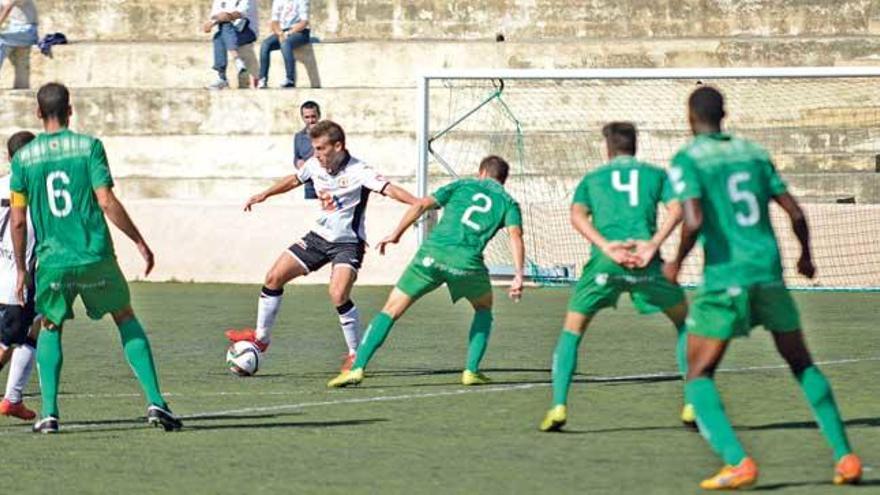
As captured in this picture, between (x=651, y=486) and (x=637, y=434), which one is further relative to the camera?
(x=637, y=434)

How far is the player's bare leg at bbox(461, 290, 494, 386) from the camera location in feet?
45.0

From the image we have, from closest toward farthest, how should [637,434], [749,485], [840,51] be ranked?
[749,485] < [637,434] < [840,51]

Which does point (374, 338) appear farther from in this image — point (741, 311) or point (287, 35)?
point (287, 35)

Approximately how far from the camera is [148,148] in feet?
90.5

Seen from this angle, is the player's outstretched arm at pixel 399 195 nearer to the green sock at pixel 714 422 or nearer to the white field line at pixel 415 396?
the white field line at pixel 415 396

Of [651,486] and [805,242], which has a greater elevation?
[805,242]

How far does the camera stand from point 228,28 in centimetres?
2759

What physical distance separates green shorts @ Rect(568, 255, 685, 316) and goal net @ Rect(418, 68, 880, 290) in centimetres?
1245

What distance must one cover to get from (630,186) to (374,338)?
304 cm

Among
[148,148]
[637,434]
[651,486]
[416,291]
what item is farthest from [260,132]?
[651,486]

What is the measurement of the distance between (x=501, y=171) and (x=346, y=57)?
1470 cm

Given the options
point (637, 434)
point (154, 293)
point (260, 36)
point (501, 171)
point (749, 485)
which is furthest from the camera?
point (260, 36)

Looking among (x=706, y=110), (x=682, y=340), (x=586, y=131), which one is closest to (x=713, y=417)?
(x=706, y=110)

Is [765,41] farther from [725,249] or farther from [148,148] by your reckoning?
[725,249]
